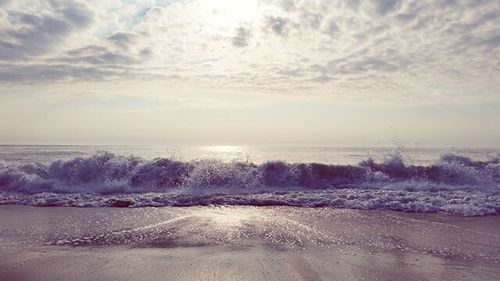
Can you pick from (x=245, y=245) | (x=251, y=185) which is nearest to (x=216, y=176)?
(x=251, y=185)

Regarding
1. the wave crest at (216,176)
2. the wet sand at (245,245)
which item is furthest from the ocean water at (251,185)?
the wet sand at (245,245)

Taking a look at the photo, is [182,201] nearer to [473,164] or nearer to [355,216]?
[355,216]

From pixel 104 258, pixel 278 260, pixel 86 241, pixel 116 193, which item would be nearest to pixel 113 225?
pixel 86 241

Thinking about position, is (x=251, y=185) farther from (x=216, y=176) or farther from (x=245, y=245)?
(x=245, y=245)

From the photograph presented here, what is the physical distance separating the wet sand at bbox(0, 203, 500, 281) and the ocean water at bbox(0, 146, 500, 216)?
5.51 ft

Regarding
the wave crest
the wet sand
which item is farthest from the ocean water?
the wet sand

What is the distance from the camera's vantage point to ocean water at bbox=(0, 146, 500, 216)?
1324cm

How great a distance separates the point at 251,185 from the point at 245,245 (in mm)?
9061

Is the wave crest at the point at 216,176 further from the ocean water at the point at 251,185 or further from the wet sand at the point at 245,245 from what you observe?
the wet sand at the point at 245,245

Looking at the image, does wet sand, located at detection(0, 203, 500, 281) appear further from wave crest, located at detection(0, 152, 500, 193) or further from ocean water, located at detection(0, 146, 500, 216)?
wave crest, located at detection(0, 152, 500, 193)

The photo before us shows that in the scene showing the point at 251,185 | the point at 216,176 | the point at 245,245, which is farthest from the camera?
the point at 216,176

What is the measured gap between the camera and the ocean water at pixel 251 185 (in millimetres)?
13242

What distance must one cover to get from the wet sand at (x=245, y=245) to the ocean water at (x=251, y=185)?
5.51 ft

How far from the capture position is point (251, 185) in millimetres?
16953
